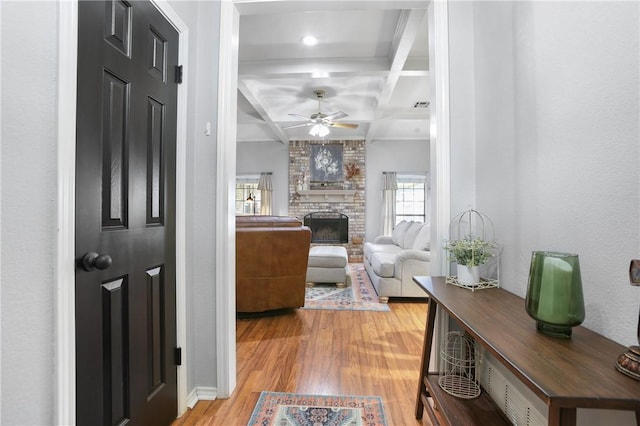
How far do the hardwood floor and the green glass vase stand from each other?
1.03 m

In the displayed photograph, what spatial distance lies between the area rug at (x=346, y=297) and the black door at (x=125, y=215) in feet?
7.01

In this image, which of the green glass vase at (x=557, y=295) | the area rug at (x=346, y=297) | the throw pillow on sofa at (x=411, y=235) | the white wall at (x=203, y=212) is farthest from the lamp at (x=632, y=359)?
the throw pillow on sofa at (x=411, y=235)

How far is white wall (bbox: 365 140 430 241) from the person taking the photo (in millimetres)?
7496

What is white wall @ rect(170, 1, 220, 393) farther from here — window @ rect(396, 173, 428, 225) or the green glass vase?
window @ rect(396, 173, 428, 225)

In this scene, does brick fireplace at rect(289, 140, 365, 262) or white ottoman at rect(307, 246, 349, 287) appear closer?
white ottoman at rect(307, 246, 349, 287)

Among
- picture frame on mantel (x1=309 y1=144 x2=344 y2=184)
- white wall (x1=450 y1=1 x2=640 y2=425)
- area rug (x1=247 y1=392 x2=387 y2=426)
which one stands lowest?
area rug (x1=247 y1=392 x2=387 y2=426)

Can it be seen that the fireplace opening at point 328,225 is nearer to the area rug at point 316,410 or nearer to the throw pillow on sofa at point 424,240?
the throw pillow on sofa at point 424,240

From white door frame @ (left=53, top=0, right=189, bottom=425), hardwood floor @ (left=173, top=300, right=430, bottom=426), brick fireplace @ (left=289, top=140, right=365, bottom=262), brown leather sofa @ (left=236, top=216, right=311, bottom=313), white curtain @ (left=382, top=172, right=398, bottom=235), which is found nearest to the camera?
white door frame @ (left=53, top=0, right=189, bottom=425)

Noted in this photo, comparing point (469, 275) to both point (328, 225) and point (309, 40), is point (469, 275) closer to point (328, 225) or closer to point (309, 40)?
point (309, 40)

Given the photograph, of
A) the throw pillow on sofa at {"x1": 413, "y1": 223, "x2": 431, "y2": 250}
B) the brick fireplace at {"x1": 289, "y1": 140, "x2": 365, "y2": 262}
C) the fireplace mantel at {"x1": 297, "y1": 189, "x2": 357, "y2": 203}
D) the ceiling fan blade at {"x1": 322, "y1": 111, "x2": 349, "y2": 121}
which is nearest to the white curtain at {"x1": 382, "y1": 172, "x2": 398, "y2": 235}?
the brick fireplace at {"x1": 289, "y1": 140, "x2": 365, "y2": 262}

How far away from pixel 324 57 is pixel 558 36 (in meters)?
3.07

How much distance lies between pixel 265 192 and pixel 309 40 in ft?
15.1

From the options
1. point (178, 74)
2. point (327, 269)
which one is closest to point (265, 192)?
point (327, 269)

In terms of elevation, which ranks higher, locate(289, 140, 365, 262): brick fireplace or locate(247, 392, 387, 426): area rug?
locate(289, 140, 365, 262): brick fireplace
